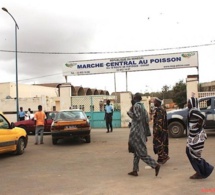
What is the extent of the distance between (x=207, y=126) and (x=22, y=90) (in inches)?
1362

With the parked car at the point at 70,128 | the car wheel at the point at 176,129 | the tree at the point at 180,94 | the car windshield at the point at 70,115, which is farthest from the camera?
the tree at the point at 180,94

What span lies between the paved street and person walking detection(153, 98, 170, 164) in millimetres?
280

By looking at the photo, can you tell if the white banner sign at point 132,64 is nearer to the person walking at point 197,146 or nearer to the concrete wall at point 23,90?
the person walking at point 197,146

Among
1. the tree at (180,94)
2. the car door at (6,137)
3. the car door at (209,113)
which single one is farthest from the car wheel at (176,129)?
the tree at (180,94)

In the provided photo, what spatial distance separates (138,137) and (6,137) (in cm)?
500

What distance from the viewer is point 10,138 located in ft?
34.4

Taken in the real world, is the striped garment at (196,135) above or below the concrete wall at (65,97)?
below

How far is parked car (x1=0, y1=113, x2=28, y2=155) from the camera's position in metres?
10.1

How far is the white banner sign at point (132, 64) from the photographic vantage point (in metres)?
21.6

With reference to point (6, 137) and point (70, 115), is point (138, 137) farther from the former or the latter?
point (70, 115)

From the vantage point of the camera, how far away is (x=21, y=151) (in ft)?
37.0

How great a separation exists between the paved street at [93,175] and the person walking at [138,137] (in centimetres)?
35

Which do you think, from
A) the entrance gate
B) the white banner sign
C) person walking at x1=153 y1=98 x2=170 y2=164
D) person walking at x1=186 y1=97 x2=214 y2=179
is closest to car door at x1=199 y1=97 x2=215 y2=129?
person walking at x1=153 y1=98 x2=170 y2=164

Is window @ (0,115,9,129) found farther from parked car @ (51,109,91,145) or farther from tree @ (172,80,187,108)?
tree @ (172,80,187,108)
